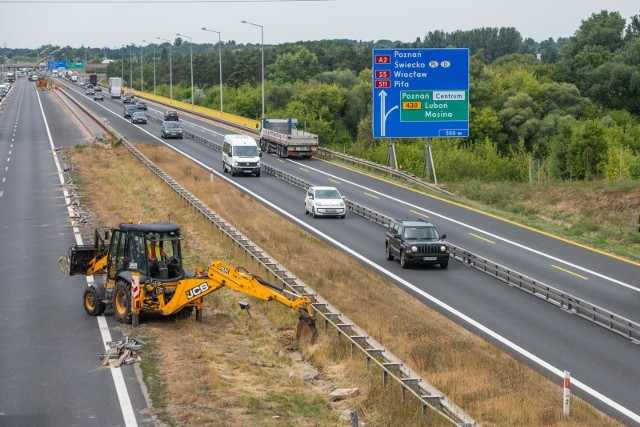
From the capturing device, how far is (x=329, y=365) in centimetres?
2156

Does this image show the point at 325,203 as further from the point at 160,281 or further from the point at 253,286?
the point at 253,286

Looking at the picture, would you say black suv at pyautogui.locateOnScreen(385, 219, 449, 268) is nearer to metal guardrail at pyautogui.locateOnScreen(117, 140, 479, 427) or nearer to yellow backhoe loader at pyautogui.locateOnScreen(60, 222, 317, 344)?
metal guardrail at pyautogui.locateOnScreen(117, 140, 479, 427)

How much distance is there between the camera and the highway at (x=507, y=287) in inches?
955

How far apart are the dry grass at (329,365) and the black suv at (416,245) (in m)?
1.83

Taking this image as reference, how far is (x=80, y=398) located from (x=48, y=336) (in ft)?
18.9

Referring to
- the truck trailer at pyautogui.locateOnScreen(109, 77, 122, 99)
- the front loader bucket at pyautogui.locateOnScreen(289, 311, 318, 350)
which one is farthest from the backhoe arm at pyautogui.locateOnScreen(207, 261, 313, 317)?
the truck trailer at pyautogui.locateOnScreen(109, 77, 122, 99)

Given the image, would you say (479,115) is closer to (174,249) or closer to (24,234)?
(24,234)

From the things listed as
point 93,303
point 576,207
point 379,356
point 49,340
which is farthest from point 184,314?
point 576,207

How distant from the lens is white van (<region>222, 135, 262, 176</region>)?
65.4 m

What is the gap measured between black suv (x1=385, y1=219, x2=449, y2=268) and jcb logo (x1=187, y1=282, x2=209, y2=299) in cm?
1390

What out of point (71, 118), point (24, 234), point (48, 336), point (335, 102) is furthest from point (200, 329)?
point (335, 102)

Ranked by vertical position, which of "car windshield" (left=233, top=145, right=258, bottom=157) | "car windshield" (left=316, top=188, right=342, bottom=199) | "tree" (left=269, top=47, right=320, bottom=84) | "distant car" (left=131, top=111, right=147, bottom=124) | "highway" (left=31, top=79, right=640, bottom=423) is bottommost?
"highway" (left=31, top=79, right=640, bottom=423)

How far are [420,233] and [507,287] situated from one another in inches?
195

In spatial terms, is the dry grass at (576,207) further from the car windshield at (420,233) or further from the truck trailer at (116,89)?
the truck trailer at (116,89)
